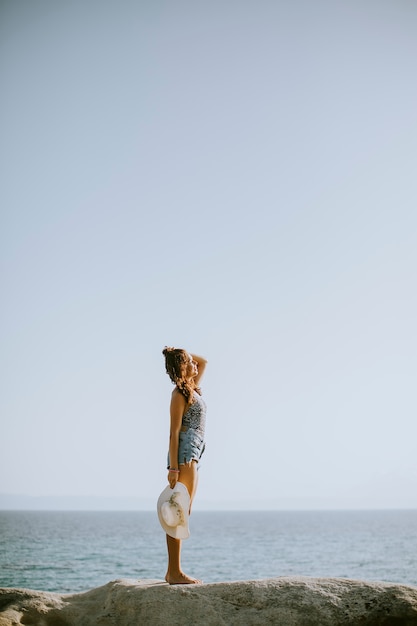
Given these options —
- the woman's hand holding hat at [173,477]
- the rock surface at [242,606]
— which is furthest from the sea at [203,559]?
the woman's hand holding hat at [173,477]

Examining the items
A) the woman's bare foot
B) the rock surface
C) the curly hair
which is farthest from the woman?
the rock surface

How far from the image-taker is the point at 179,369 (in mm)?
6789

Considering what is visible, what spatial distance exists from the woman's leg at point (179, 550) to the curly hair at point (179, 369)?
2.22 ft

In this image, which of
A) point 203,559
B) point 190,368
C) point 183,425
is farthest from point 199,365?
point 203,559

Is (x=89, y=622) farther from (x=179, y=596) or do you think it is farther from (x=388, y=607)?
(x=388, y=607)

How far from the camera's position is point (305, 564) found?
185 feet

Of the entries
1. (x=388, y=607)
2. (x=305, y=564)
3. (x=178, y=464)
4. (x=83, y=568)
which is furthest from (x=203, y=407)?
(x=305, y=564)

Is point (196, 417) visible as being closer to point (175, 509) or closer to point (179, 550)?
point (175, 509)

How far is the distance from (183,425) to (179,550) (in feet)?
3.97

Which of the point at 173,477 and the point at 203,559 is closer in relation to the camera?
the point at 173,477

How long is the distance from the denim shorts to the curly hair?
0.32m

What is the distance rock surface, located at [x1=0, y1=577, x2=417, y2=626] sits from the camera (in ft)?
17.8

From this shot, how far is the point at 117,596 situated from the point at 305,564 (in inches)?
2134

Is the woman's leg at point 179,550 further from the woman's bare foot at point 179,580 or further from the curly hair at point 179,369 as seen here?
the curly hair at point 179,369
